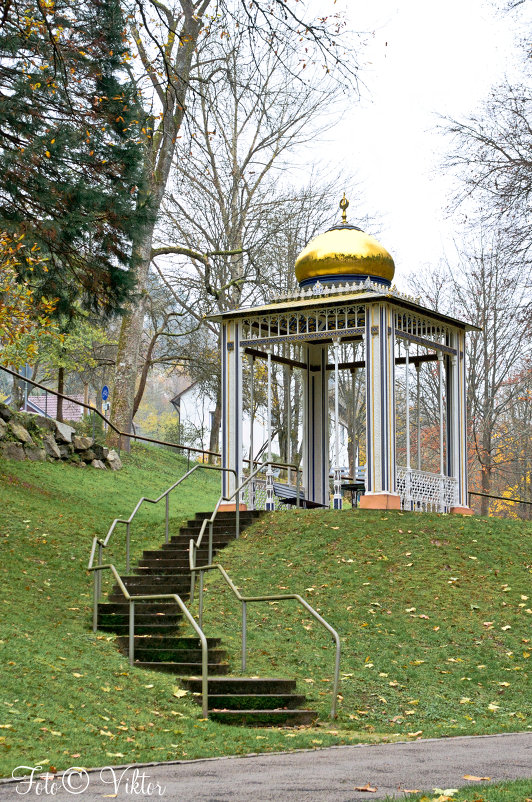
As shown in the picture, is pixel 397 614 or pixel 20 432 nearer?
pixel 397 614

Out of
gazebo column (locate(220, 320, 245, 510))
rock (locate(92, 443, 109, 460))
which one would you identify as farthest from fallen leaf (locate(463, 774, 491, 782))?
rock (locate(92, 443, 109, 460))

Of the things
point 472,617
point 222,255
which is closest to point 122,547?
point 472,617

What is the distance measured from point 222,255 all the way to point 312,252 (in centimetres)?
947

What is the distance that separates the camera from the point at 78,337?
29703 millimetres

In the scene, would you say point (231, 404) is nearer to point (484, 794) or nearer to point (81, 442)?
point (81, 442)

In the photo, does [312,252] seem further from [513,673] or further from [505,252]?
[513,673]

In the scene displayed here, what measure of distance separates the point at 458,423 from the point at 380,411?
106 inches

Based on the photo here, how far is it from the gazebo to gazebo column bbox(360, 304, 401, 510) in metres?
0.02

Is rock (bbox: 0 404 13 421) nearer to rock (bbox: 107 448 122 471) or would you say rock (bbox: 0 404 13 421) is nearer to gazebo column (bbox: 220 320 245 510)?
rock (bbox: 107 448 122 471)

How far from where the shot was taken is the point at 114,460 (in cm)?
2520

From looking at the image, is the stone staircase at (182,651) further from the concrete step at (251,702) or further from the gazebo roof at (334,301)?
the gazebo roof at (334,301)

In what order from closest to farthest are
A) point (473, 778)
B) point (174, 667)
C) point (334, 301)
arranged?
point (473, 778), point (174, 667), point (334, 301)

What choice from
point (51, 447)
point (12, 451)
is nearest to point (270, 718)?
point (12, 451)

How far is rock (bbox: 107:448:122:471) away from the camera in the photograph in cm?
2503
